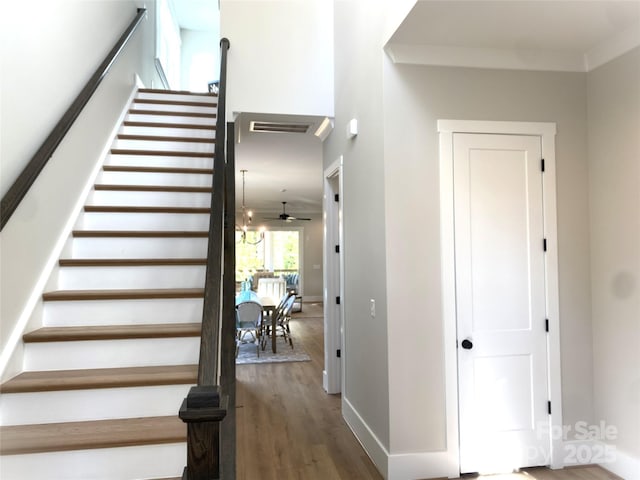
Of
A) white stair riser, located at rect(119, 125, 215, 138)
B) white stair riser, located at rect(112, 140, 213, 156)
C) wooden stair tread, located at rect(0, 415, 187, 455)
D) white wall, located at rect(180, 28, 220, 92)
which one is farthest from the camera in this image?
white wall, located at rect(180, 28, 220, 92)

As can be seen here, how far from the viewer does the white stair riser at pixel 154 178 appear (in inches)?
130

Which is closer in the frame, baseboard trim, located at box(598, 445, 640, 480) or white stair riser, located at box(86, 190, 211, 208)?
baseboard trim, located at box(598, 445, 640, 480)

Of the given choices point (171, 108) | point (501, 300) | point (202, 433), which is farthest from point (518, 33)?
point (171, 108)

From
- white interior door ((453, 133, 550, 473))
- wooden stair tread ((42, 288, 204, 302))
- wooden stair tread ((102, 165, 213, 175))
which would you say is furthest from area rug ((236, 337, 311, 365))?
white interior door ((453, 133, 550, 473))

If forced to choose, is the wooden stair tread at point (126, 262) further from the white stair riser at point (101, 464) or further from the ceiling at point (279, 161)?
the ceiling at point (279, 161)

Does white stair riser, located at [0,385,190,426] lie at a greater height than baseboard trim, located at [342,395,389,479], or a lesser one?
greater

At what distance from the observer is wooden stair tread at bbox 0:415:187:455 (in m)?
1.70

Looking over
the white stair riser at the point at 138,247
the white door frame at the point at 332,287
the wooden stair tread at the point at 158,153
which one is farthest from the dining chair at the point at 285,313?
the white stair riser at the point at 138,247

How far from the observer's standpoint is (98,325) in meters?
2.33

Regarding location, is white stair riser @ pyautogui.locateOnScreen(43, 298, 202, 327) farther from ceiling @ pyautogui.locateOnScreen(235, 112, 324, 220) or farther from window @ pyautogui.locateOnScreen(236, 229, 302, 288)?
window @ pyautogui.locateOnScreen(236, 229, 302, 288)

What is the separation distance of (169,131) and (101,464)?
313 centimetres

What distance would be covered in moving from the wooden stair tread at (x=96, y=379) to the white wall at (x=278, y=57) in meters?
2.53

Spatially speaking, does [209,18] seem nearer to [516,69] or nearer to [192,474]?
[516,69]

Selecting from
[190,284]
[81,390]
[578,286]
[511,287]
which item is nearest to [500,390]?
[511,287]
